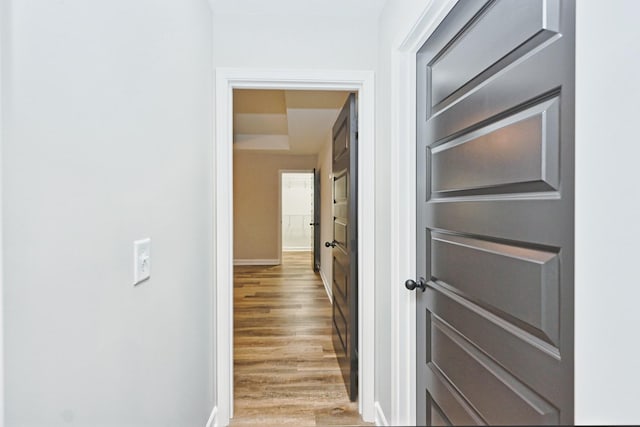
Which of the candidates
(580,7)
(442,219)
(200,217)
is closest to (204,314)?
(200,217)

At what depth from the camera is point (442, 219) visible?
3.09 feet

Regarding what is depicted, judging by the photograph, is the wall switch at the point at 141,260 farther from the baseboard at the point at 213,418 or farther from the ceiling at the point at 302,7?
the ceiling at the point at 302,7

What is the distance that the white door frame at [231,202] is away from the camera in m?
1.91

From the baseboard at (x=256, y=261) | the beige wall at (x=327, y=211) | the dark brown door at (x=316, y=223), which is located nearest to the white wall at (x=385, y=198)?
the beige wall at (x=327, y=211)

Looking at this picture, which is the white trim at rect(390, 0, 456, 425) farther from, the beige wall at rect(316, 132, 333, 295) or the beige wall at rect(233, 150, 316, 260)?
the beige wall at rect(233, 150, 316, 260)

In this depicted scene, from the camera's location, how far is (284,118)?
5184mm

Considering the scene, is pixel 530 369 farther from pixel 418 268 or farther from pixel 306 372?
pixel 306 372

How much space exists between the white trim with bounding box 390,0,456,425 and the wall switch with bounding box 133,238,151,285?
3.30 ft

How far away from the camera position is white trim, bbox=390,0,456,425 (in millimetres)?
1486

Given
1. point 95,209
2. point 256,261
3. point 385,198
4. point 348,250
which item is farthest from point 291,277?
point 95,209

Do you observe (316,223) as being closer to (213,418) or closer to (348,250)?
(348,250)

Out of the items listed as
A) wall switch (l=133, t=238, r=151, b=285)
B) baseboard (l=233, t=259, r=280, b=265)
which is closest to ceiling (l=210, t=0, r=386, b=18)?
wall switch (l=133, t=238, r=151, b=285)

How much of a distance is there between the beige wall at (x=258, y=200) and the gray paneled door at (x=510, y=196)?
Result: 649 cm

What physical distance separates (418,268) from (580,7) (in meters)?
1.02
